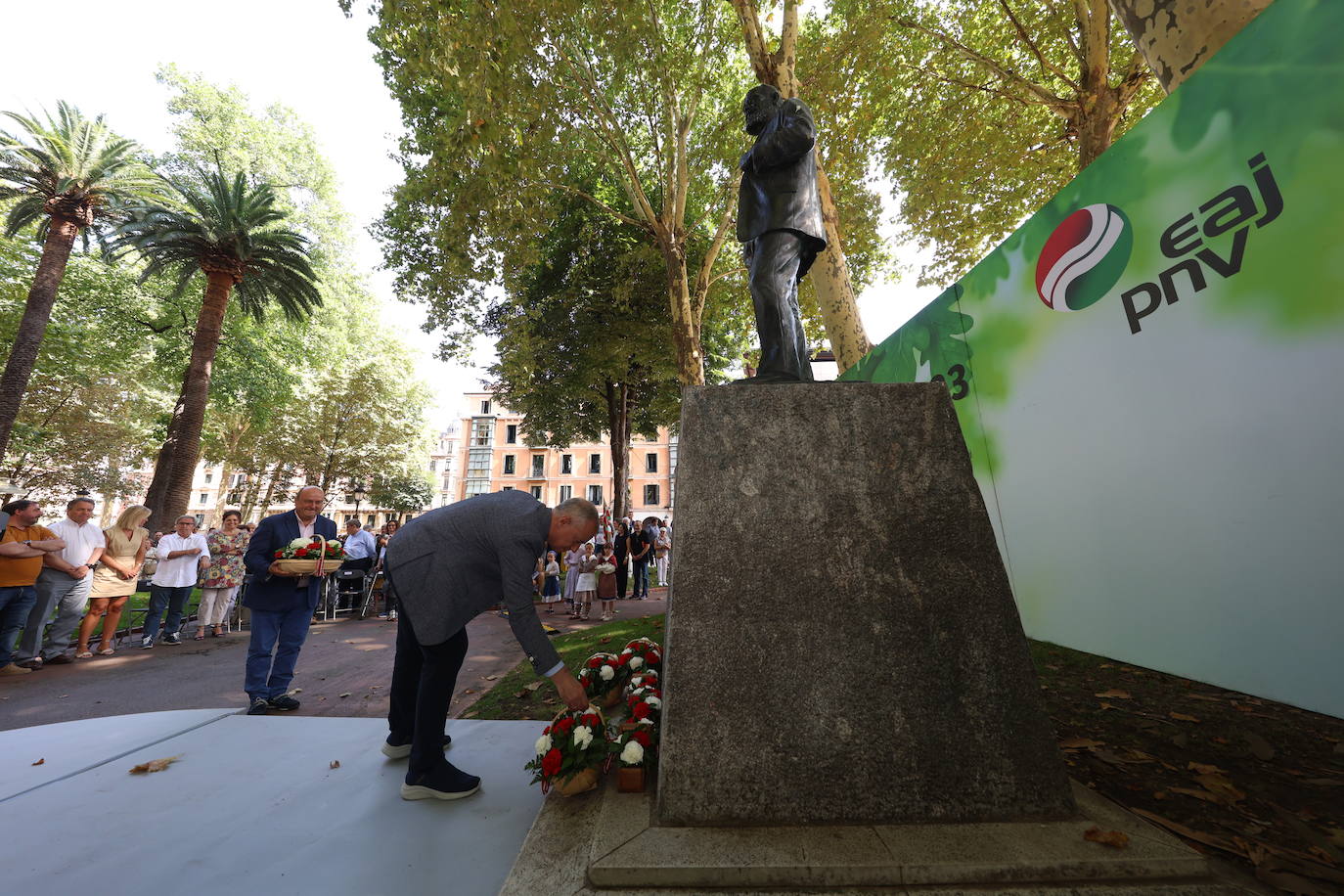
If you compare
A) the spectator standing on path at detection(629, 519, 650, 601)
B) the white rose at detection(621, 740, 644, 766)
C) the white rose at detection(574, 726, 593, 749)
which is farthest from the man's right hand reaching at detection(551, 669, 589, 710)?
the spectator standing on path at detection(629, 519, 650, 601)

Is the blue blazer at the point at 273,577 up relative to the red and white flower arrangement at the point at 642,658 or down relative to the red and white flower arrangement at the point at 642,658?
up

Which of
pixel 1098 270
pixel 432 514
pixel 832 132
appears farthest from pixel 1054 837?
pixel 832 132

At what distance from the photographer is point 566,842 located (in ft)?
7.09

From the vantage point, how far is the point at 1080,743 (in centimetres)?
309

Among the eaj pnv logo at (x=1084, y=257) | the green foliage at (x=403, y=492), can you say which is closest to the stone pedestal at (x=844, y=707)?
the eaj pnv logo at (x=1084, y=257)

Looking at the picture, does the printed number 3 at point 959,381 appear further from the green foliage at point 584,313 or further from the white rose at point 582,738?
the green foliage at point 584,313

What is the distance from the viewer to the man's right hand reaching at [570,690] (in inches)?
104

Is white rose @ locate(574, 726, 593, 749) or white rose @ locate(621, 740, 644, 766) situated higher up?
white rose @ locate(574, 726, 593, 749)

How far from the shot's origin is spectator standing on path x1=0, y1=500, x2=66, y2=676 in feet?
19.4

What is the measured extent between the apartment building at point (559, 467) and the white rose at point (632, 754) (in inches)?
1825

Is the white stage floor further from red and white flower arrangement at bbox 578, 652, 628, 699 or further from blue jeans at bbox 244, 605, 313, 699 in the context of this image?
blue jeans at bbox 244, 605, 313, 699

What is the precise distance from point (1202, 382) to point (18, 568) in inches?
426

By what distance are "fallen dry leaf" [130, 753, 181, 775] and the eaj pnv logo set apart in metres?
6.82

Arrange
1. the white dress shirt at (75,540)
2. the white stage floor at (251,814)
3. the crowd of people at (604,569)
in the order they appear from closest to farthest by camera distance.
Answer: the white stage floor at (251,814) < the white dress shirt at (75,540) < the crowd of people at (604,569)
